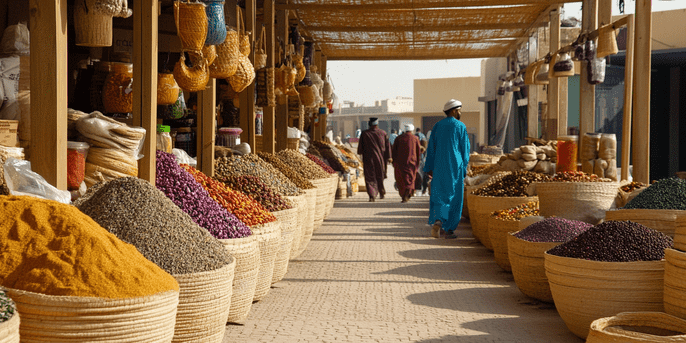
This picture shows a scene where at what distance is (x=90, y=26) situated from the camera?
357cm

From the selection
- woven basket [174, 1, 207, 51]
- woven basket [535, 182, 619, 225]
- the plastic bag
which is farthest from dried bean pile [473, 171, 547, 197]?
the plastic bag

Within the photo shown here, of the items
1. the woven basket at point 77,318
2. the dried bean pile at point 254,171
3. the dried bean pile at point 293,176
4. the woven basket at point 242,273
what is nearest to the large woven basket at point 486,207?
the dried bean pile at point 293,176

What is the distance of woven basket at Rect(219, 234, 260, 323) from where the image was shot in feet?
11.0

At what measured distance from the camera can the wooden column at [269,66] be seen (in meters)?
7.88

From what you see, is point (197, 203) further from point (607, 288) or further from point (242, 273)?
point (607, 288)

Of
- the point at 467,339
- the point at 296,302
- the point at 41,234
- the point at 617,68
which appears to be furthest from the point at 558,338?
the point at 617,68

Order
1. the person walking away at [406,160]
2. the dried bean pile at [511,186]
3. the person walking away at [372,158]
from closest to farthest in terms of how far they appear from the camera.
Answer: the dried bean pile at [511,186], the person walking away at [406,160], the person walking away at [372,158]

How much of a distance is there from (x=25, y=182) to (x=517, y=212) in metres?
3.54

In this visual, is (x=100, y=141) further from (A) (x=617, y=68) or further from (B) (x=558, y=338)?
(A) (x=617, y=68)

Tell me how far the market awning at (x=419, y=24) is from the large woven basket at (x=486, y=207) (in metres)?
3.44

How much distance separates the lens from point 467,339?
3.42 metres

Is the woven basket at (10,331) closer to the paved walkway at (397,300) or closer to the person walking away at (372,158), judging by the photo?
the paved walkway at (397,300)

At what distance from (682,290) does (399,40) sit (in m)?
10.2

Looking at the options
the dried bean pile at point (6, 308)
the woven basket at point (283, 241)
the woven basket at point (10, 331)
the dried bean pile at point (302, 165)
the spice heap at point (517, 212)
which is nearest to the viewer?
the woven basket at point (10, 331)
